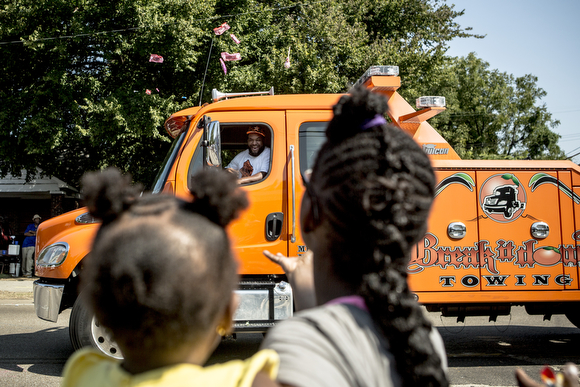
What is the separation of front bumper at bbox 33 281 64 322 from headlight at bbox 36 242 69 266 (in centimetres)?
25

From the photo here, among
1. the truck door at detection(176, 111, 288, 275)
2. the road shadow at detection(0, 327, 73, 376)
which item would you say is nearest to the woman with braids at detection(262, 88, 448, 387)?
the truck door at detection(176, 111, 288, 275)

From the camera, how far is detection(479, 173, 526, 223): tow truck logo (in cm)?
467

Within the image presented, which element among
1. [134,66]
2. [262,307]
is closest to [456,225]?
[262,307]

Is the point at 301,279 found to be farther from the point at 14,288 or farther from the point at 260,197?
the point at 14,288

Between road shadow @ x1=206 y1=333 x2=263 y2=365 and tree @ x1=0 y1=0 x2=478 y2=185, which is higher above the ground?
tree @ x1=0 y1=0 x2=478 y2=185

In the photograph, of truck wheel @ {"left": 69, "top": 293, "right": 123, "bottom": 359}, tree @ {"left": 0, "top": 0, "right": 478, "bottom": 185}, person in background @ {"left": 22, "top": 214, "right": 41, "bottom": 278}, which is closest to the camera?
truck wheel @ {"left": 69, "top": 293, "right": 123, "bottom": 359}

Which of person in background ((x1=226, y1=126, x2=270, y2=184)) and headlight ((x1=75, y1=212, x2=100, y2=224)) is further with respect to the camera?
headlight ((x1=75, y1=212, x2=100, y2=224))

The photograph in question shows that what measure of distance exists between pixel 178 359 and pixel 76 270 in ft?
14.0

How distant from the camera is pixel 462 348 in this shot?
6215 mm

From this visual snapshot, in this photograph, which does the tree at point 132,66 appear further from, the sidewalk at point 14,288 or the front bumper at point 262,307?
the front bumper at point 262,307

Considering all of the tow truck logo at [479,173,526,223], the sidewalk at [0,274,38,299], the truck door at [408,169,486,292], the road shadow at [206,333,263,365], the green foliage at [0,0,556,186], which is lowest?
the sidewalk at [0,274,38,299]

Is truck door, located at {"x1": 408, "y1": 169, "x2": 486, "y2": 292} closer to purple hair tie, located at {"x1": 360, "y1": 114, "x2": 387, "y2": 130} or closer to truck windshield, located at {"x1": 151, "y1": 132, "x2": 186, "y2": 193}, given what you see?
truck windshield, located at {"x1": 151, "y1": 132, "x2": 186, "y2": 193}

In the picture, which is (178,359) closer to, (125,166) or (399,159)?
(399,159)

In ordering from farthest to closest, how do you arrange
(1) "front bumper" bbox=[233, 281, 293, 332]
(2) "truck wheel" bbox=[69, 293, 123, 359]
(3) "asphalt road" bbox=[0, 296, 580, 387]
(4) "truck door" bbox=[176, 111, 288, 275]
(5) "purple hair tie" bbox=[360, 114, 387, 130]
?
1. (3) "asphalt road" bbox=[0, 296, 580, 387]
2. (2) "truck wheel" bbox=[69, 293, 123, 359]
3. (4) "truck door" bbox=[176, 111, 288, 275]
4. (1) "front bumper" bbox=[233, 281, 293, 332]
5. (5) "purple hair tie" bbox=[360, 114, 387, 130]
